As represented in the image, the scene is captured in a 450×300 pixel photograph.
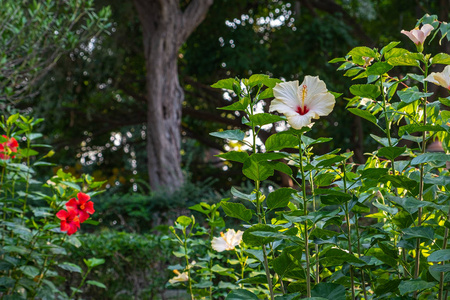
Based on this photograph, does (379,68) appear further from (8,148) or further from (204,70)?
(204,70)

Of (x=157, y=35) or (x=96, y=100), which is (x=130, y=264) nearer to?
(x=157, y=35)

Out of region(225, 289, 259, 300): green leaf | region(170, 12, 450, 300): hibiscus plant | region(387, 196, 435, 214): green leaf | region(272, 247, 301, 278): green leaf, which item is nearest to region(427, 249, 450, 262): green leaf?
region(170, 12, 450, 300): hibiscus plant

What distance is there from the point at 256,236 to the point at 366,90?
51cm

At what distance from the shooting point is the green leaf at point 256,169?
125 centimetres

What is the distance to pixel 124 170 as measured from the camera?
1239 cm

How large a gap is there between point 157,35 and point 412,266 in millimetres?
7100

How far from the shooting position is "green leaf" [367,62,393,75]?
1.32 meters

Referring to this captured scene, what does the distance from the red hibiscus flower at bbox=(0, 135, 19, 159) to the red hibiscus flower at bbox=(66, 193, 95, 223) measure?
52 cm

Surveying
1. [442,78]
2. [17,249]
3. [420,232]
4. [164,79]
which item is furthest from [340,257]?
[164,79]

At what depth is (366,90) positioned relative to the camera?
1397 millimetres

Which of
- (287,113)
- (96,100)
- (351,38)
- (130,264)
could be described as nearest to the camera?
(287,113)

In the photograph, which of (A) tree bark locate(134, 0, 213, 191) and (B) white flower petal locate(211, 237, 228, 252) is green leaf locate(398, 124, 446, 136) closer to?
(B) white flower petal locate(211, 237, 228, 252)

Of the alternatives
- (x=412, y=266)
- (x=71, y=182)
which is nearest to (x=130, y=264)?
(x=71, y=182)

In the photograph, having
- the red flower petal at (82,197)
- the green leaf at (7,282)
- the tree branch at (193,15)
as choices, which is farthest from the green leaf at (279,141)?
the tree branch at (193,15)
